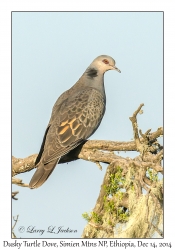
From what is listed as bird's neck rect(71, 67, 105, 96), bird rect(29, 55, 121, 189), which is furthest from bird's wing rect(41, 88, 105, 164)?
bird's neck rect(71, 67, 105, 96)

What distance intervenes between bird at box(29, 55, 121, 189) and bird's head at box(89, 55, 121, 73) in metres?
0.29

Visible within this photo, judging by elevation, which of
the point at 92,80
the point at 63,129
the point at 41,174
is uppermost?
the point at 92,80

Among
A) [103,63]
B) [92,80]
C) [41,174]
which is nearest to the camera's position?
[41,174]

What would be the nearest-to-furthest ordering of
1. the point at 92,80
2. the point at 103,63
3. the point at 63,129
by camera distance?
the point at 63,129
the point at 92,80
the point at 103,63

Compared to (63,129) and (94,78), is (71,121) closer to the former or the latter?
(63,129)

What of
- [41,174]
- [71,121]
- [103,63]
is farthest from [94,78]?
[41,174]

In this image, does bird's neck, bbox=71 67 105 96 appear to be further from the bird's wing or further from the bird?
the bird's wing

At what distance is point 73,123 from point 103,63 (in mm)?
1773

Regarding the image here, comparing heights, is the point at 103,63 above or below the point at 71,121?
above

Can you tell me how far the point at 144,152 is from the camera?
5738 mm

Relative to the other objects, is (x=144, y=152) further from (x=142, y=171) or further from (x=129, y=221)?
(x=129, y=221)

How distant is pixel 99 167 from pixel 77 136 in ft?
2.99

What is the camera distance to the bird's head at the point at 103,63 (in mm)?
8734

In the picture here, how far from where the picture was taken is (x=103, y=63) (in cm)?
877
